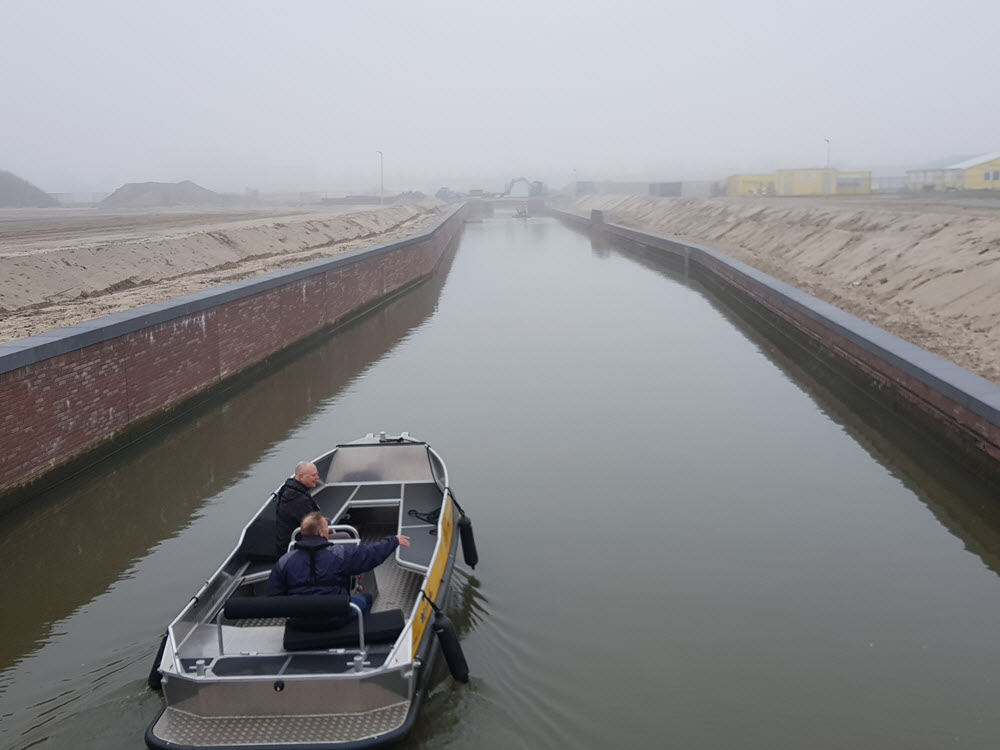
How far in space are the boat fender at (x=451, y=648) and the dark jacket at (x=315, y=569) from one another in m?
0.77

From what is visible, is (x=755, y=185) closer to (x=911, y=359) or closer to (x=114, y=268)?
(x=114, y=268)

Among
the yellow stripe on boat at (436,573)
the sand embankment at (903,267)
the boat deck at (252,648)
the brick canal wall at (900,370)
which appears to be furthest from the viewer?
the sand embankment at (903,267)

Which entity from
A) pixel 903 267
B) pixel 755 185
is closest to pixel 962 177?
pixel 755 185

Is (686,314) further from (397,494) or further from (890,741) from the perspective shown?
(890,741)

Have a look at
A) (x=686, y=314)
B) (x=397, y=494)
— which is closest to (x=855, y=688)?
(x=397, y=494)

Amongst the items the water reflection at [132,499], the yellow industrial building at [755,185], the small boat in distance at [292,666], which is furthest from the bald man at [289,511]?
the yellow industrial building at [755,185]

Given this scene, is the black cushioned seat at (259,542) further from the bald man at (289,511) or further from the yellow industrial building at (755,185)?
the yellow industrial building at (755,185)

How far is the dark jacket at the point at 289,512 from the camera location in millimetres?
7859

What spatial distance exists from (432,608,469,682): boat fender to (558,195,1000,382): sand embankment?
10918mm

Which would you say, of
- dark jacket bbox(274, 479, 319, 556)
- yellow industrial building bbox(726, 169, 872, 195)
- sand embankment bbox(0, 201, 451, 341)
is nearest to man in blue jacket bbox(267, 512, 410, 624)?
dark jacket bbox(274, 479, 319, 556)

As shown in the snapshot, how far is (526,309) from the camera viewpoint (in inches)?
1143

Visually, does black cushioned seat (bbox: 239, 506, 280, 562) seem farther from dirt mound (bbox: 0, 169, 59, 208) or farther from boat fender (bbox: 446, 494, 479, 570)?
dirt mound (bbox: 0, 169, 59, 208)

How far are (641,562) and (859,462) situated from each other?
516 cm

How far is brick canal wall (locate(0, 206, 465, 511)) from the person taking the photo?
1095 centimetres
